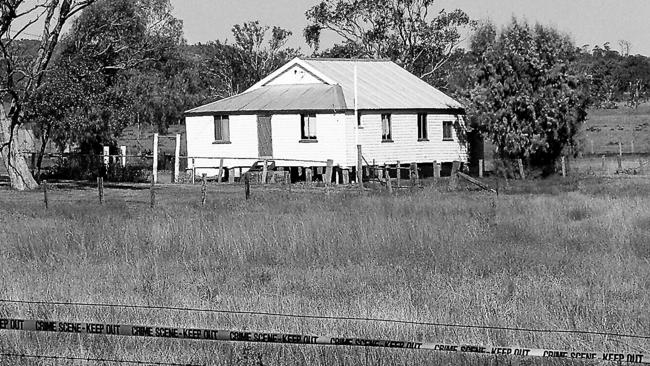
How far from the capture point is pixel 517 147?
4472 cm

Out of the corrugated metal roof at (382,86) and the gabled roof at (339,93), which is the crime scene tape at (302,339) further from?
the corrugated metal roof at (382,86)

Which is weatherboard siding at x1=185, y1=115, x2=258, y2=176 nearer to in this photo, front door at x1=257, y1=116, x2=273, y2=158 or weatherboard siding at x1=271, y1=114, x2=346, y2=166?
front door at x1=257, y1=116, x2=273, y2=158

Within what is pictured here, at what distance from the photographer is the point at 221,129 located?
48594 millimetres

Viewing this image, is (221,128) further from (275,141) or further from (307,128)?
(307,128)

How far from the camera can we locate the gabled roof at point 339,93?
1822 inches

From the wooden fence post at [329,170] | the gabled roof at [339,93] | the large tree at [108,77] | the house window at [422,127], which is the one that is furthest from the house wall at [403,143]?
the large tree at [108,77]

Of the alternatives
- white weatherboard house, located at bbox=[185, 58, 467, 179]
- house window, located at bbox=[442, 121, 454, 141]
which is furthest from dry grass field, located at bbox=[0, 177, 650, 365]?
house window, located at bbox=[442, 121, 454, 141]

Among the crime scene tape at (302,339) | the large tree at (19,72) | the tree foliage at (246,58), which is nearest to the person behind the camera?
the crime scene tape at (302,339)

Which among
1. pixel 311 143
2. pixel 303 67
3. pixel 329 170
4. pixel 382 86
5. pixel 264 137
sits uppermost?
pixel 303 67

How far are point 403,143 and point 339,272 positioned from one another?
106 ft

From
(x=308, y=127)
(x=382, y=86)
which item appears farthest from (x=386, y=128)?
(x=382, y=86)

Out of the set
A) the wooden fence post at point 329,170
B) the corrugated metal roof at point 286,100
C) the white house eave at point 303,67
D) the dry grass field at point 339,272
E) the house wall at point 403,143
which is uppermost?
the white house eave at point 303,67

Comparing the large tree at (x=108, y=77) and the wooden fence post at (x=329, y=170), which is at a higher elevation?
the large tree at (x=108, y=77)

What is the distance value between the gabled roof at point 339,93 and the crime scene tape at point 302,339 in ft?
119
